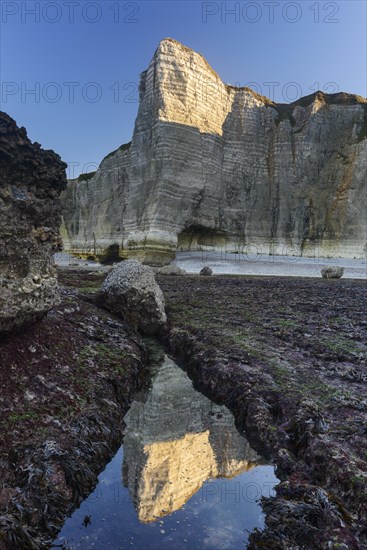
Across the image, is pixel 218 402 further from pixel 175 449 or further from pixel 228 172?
pixel 228 172

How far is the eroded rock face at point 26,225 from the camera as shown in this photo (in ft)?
20.8

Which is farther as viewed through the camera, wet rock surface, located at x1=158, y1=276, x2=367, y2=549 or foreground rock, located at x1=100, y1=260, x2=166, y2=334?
→ foreground rock, located at x1=100, y1=260, x2=166, y2=334

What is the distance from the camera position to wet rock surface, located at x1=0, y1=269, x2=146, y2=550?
402 cm

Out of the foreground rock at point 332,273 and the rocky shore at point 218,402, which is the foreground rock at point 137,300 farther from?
the foreground rock at point 332,273

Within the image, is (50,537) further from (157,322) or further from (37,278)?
(157,322)

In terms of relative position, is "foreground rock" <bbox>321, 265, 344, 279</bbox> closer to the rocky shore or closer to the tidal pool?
the rocky shore

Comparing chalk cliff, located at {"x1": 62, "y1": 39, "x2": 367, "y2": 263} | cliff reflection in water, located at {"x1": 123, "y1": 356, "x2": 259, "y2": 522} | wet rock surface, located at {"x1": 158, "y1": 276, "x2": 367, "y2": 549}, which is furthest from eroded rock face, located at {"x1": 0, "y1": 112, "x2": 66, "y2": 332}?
chalk cliff, located at {"x1": 62, "y1": 39, "x2": 367, "y2": 263}

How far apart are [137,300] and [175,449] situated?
593cm

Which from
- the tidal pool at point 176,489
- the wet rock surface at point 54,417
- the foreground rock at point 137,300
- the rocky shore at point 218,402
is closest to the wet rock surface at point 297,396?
the rocky shore at point 218,402

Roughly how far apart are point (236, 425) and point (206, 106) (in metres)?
51.3

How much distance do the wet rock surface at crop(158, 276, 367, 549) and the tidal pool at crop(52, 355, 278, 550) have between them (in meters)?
0.30

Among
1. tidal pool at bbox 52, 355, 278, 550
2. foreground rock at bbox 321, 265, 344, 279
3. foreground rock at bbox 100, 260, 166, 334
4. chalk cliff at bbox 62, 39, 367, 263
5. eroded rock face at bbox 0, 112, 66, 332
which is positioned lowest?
tidal pool at bbox 52, 355, 278, 550

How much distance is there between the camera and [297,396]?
251 inches

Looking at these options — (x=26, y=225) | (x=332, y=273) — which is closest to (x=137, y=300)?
(x=26, y=225)
